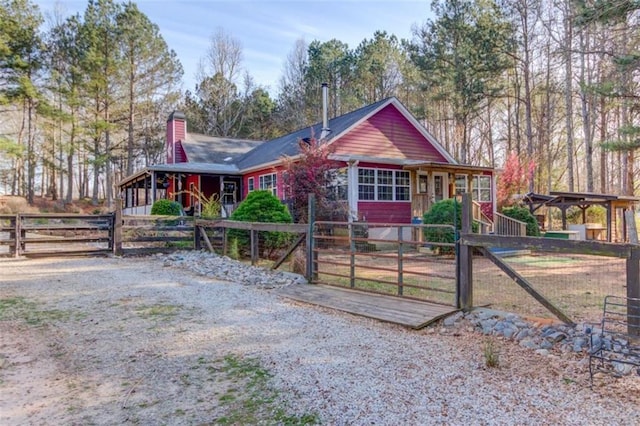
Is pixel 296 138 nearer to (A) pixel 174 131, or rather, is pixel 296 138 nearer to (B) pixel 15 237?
(A) pixel 174 131

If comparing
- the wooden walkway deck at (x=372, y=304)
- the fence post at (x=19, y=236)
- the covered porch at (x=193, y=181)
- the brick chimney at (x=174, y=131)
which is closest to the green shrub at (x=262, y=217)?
the wooden walkway deck at (x=372, y=304)

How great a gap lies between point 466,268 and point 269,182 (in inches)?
548

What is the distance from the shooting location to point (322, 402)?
2898 millimetres

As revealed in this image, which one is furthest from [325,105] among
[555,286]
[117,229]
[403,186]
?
[555,286]

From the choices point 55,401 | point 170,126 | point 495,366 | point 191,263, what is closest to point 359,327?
point 495,366

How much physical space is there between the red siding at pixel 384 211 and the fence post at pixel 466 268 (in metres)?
9.22

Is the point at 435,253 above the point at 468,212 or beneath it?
beneath

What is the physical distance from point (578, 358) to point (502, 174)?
59.0 feet

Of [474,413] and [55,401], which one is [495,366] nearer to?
[474,413]

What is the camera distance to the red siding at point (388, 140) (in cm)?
1612

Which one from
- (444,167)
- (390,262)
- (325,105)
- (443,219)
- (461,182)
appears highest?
(325,105)

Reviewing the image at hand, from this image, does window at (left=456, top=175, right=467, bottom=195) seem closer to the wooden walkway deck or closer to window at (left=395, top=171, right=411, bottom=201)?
window at (left=395, top=171, right=411, bottom=201)

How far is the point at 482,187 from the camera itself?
16.6 m

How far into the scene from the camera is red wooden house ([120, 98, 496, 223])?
14.9 m
